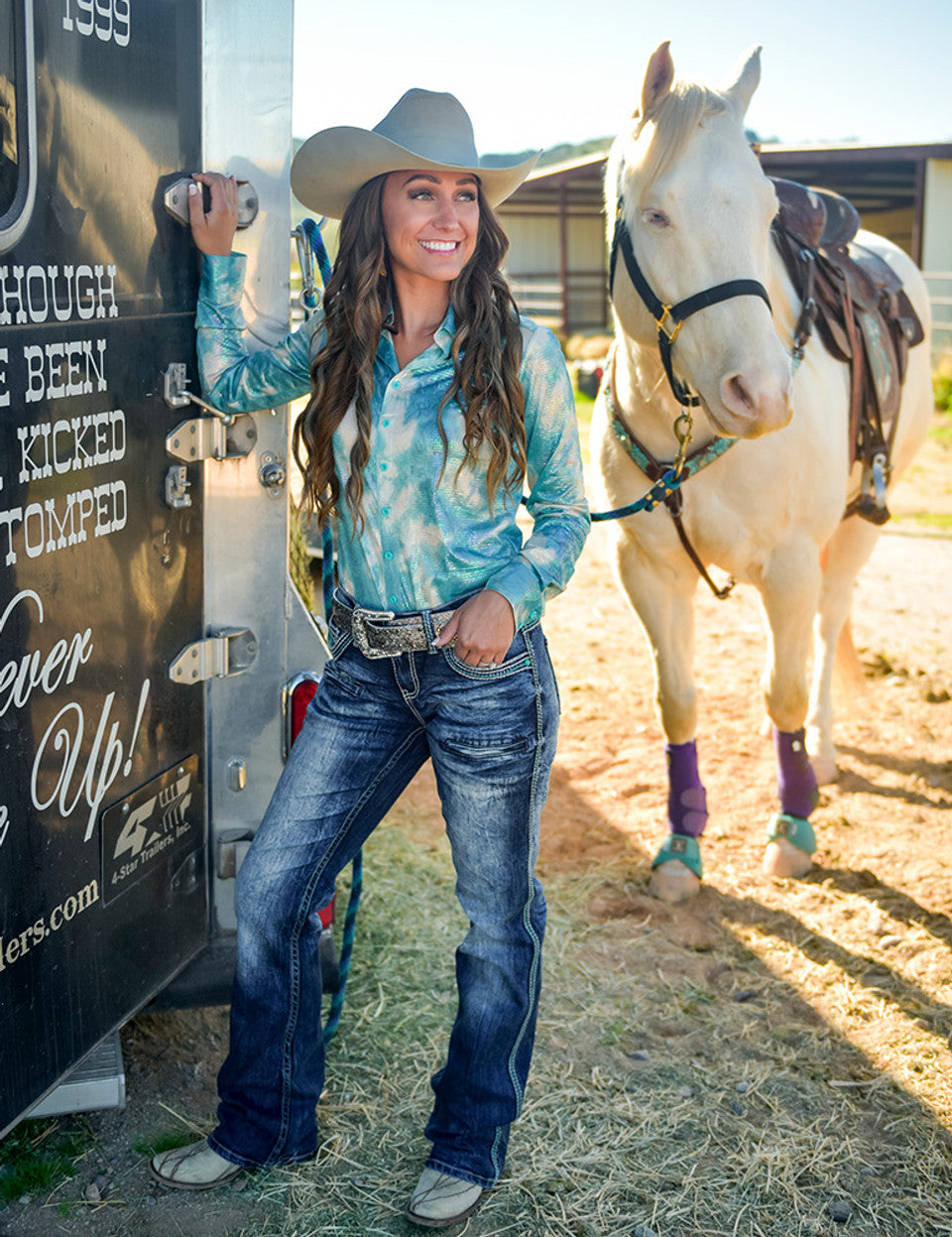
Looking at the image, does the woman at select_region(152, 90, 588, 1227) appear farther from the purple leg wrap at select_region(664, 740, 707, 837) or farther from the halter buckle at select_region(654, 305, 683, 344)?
the purple leg wrap at select_region(664, 740, 707, 837)

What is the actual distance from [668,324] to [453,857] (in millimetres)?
1361

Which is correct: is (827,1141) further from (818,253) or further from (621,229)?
(818,253)

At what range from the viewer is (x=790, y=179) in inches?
745

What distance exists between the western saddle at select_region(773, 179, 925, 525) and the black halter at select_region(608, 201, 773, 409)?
57cm

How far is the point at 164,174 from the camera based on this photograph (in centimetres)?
192

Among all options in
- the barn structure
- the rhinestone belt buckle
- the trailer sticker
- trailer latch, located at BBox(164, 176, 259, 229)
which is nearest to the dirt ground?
the trailer sticker

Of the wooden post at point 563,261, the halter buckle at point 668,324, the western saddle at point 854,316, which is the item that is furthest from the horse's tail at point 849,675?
the wooden post at point 563,261

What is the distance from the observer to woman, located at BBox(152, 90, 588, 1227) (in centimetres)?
195

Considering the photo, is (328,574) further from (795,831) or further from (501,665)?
(795,831)

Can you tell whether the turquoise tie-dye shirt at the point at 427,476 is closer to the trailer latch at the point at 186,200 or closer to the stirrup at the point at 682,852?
the trailer latch at the point at 186,200

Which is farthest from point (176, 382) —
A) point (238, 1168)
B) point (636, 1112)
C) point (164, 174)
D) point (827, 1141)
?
point (827, 1141)

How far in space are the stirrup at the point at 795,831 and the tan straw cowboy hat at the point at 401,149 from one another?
2275 mm

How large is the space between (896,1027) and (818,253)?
228 cm

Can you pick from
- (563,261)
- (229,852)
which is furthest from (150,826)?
(563,261)
